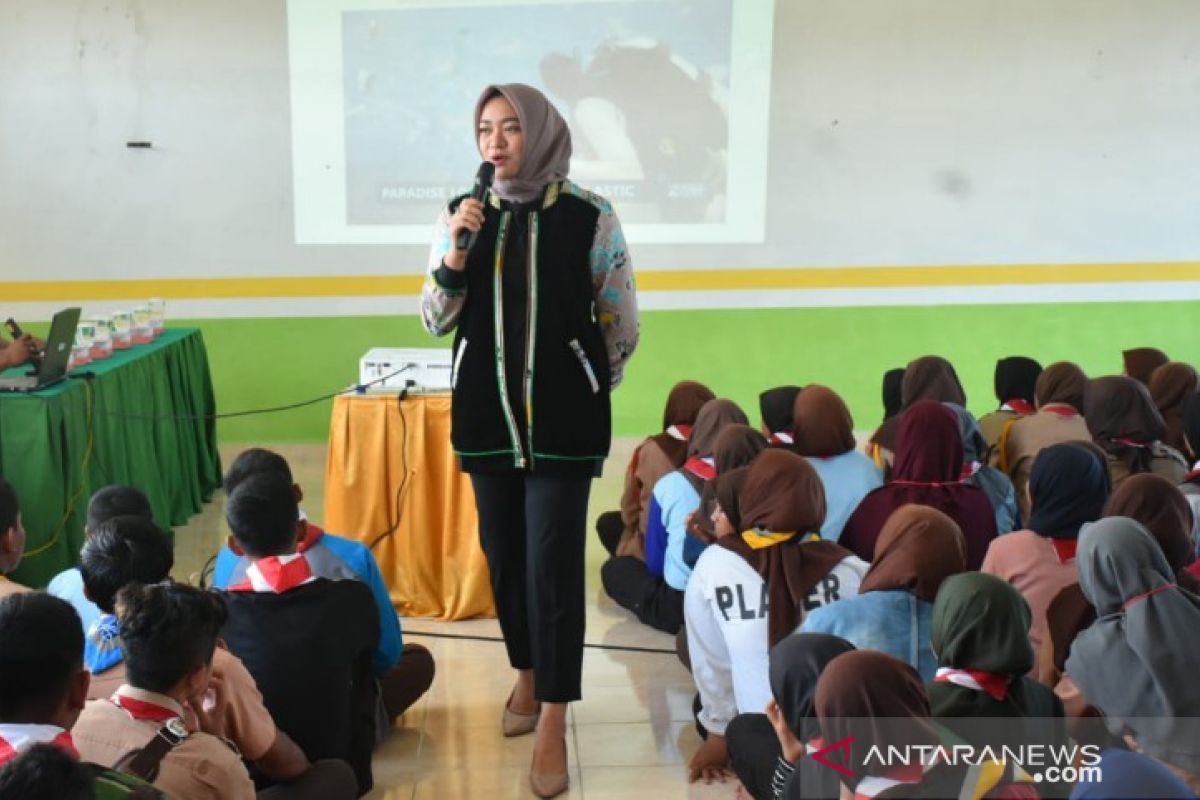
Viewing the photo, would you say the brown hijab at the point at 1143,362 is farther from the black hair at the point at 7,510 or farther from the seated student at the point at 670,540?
the black hair at the point at 7,510

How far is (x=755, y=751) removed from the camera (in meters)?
2.28

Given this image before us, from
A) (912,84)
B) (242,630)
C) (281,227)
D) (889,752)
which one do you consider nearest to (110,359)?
(281,227)

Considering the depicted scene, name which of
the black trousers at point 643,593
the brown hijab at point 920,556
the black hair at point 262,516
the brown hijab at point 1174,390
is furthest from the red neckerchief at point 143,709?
the brown hijab at point 1174,390

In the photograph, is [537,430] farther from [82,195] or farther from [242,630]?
[82,195]

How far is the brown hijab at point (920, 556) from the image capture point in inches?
84.0

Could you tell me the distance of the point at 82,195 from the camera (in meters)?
5.70

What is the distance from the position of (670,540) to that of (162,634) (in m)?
1.82

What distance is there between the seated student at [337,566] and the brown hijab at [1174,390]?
279 centimetres

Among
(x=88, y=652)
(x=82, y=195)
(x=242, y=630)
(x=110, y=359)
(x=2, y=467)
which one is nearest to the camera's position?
(x=88, y=652)

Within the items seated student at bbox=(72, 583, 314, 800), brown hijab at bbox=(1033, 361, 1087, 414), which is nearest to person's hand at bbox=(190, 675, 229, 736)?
seated student at bbox=(72, 583, 314, 800)

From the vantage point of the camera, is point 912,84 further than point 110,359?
Yes

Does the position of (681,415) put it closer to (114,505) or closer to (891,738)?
(114,505)

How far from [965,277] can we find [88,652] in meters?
5.07

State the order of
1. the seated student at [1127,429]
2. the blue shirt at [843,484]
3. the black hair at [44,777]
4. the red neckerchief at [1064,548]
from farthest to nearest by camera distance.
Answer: the seated student at [1127,429] → the blue shirt at [843,484] → the red neckerchief at [1064,548] → the black hair at [44,777]
